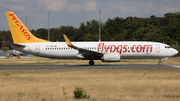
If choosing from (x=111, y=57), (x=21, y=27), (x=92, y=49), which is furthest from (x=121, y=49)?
(x=21, y=27)

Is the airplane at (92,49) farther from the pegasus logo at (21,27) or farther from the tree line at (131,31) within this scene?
the tree line at (131,31)

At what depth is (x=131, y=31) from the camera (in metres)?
109

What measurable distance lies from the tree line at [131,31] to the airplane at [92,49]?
42162 mm

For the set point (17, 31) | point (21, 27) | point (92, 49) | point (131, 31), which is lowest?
point (92, 49)

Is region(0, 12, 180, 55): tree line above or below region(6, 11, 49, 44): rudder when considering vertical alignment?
above

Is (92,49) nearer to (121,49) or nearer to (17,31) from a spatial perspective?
(121,49)

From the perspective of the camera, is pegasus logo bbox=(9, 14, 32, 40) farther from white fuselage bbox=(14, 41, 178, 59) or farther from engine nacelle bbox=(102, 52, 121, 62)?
engine nacelle bbox=(102, 52, 121, 62)

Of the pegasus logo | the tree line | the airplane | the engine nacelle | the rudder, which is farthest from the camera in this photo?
the tree line

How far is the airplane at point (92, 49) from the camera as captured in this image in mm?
35772

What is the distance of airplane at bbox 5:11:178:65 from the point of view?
117 ft

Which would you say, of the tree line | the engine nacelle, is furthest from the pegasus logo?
the tree line

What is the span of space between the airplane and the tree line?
1660 inches

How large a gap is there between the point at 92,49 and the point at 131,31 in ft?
245

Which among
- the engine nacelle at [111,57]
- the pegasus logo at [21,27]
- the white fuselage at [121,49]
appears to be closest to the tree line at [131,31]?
the white fuselage at [121,49]
